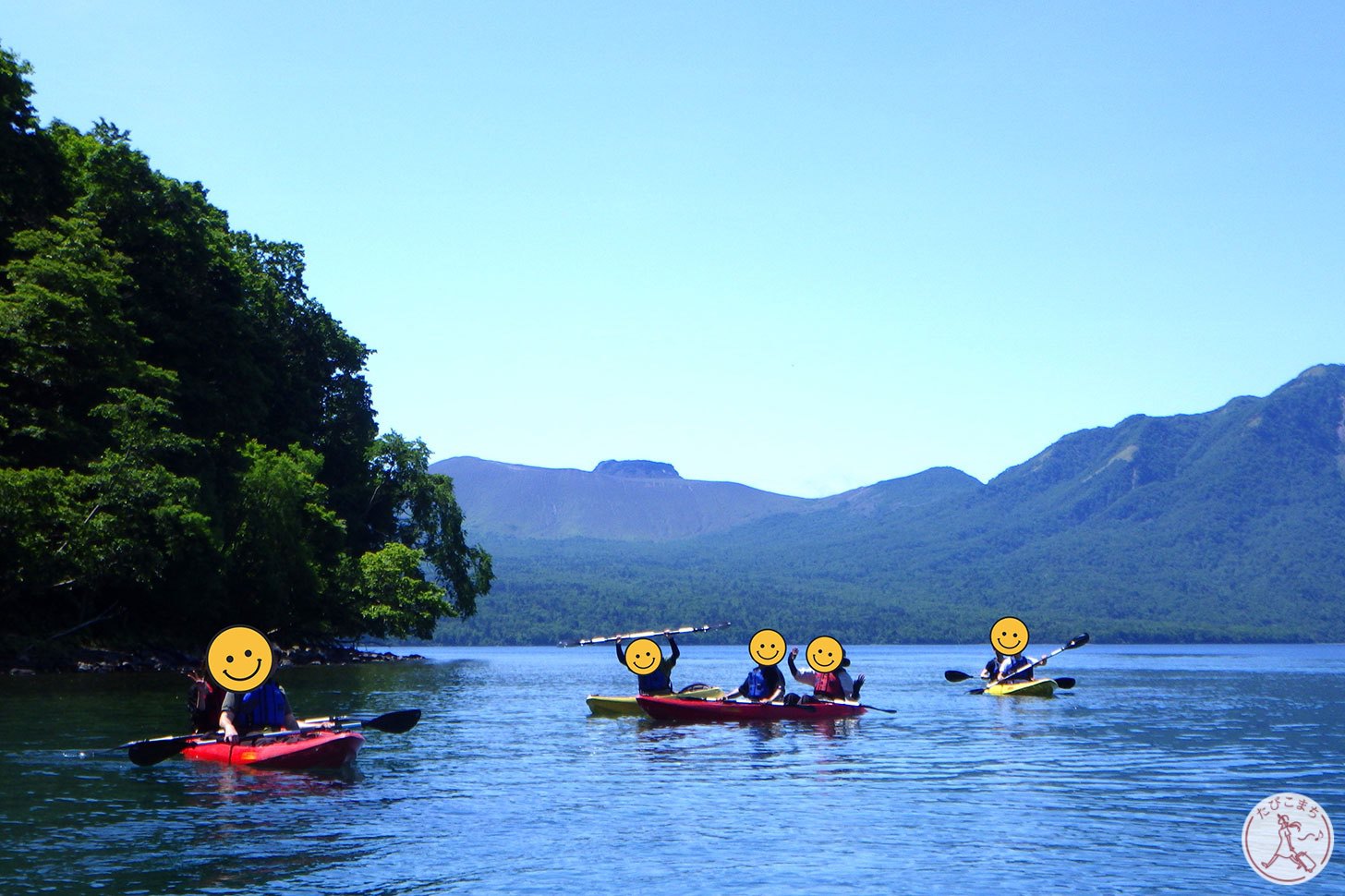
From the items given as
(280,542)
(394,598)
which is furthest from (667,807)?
(394,598)

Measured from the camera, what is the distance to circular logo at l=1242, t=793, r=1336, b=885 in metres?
17.2

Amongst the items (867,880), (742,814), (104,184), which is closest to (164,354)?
(104,184)

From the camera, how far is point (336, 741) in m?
24.8

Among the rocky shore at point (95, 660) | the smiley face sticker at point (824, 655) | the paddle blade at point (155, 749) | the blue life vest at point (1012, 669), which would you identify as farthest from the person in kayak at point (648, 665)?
the blue life vest at point (1012, 669)

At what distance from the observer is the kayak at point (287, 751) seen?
24484 millimetres

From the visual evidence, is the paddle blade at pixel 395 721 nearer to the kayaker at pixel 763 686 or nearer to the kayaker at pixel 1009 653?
the kayaker at pixel 763 686

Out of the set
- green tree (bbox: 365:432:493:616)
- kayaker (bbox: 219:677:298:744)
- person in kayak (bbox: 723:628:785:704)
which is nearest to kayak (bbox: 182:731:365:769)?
kayaker (bbox: 219:677:298:744)

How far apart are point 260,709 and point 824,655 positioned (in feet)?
63.4

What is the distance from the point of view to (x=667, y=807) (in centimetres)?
2227

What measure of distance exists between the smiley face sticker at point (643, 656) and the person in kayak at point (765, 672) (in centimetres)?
237

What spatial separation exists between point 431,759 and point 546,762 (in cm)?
257

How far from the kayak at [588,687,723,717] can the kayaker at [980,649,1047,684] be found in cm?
1692

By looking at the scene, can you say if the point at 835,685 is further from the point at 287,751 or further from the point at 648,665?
the point at 287,751

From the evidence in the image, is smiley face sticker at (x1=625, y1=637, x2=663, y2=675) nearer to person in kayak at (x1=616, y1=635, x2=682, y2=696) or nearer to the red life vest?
person in kayak at (x1=616, y1=635, x2=682, y2=696)
